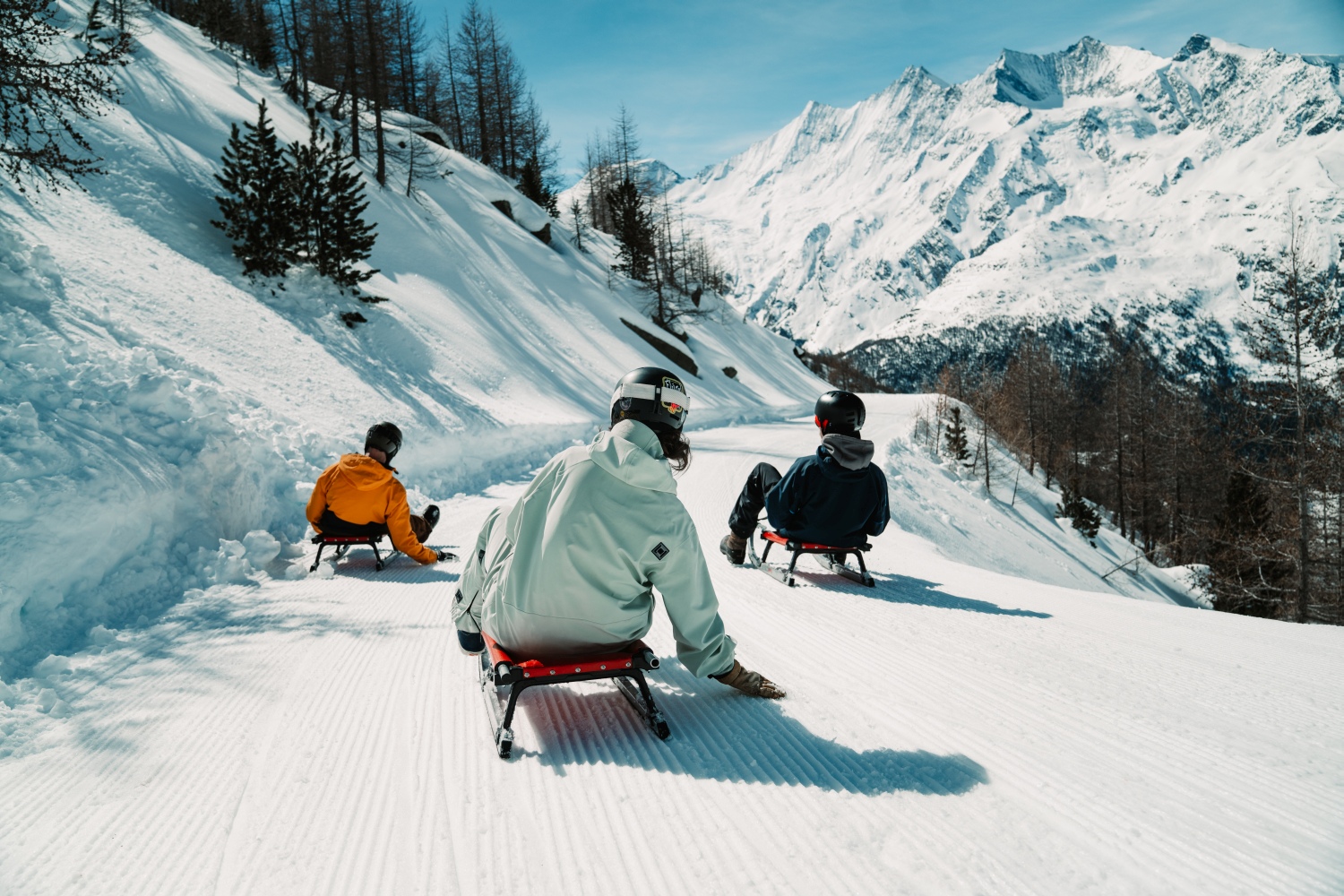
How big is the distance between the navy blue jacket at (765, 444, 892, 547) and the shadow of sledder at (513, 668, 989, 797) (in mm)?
2964

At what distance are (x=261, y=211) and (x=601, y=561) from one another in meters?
16.6

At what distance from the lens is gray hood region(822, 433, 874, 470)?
18.6 ft

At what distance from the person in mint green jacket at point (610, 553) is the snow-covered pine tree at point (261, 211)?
15.5 m

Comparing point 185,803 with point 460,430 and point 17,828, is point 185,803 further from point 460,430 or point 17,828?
point 460,430

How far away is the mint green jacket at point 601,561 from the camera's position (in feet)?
8.57

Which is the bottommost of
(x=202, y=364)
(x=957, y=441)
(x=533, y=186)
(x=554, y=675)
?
(x=554, y=675)

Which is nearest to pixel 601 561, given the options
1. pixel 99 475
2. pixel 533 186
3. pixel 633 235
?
pixel 99 475

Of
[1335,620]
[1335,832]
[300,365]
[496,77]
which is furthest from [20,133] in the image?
[496,77]

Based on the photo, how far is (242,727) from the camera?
118 inches

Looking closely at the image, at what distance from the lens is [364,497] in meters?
5.72

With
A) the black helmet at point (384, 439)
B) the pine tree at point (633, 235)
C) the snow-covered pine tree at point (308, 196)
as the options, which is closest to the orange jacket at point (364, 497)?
the black helmet at point (384, 439)

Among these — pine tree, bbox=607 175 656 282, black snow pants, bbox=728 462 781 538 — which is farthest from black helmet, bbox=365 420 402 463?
pine tree, bbox=607 175 656 282

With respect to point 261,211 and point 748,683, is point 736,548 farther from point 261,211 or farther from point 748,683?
point 261,211

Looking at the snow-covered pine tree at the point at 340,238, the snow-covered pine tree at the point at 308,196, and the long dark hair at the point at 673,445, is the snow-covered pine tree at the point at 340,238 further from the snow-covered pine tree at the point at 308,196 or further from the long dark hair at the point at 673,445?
the long dark hair at the point at 673,445
